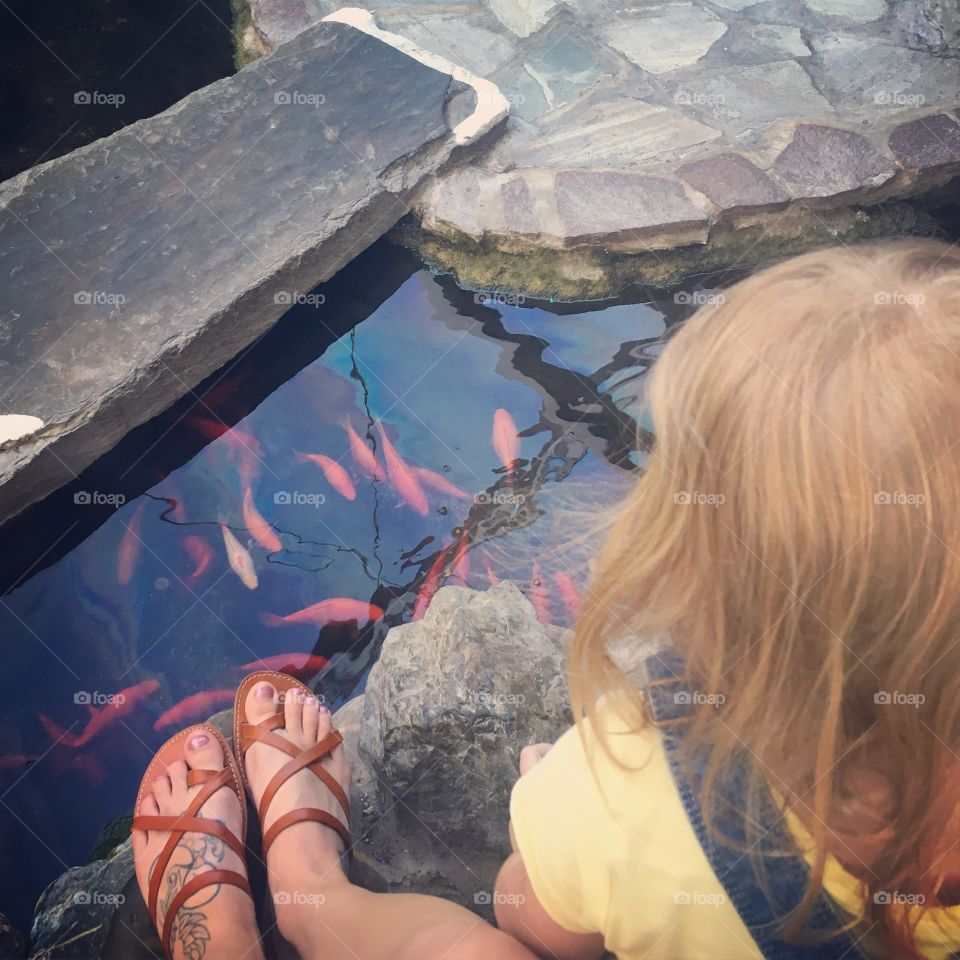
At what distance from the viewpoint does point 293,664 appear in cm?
252

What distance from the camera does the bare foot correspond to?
1.90m

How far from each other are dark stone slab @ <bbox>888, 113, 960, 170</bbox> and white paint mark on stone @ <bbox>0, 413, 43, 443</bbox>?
3.40 m

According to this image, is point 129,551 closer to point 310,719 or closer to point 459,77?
point 310,719

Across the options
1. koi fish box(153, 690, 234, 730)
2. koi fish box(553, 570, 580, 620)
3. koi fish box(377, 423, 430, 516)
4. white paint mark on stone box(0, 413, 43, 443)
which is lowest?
koi fish box(553, 570, 580, 620)

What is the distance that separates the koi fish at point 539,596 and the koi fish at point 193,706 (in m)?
1.01

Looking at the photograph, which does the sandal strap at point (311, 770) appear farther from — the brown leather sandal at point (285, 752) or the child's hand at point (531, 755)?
the child's hand at point (531, 755)

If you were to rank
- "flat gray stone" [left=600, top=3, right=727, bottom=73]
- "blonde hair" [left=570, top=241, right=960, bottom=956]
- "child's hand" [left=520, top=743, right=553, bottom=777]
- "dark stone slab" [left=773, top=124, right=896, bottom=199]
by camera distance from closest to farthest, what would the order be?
1. "blonde hair" [left=570, top=241, right=960, bottom=956]
2. "child's hand" [left=520, top=743, right=553, bottom=777]
3. "dark stone slab" [left=773, top=124, right=896, bottom=199]
4. "flat gray stone" [left=600, top=3, right=727, bottom=73]

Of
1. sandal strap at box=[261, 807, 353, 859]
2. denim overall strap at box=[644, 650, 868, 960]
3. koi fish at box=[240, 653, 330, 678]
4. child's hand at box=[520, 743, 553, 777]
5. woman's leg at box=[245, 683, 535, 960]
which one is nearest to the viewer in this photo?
denim overall strap at box=[644, 650, 868, 960]

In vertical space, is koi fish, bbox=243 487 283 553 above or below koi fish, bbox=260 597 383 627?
above

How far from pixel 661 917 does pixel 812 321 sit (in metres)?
0.85

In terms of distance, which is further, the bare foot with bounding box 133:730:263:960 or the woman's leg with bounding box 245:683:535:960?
the bare foot with bounding box 133:730:263:960

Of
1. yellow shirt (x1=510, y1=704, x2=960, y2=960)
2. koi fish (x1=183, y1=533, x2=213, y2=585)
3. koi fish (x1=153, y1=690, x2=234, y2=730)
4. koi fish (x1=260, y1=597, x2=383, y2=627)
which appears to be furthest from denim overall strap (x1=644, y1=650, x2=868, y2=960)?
koi fish (x1=183, y1=533, x2=213, y2=585)

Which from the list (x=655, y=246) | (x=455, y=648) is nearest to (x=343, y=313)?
(x=655, y=246)

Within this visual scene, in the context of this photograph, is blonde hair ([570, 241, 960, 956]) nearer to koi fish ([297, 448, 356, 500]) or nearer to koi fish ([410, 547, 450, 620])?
koi fish ([410, 547, 450, 620])
